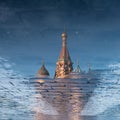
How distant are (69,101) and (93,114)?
3.57 feet

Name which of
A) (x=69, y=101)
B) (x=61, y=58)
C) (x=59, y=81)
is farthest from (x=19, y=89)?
(x=61, y=58)

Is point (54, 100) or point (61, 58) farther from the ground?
point (61, 58)

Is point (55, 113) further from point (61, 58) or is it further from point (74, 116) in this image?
point (61, 58)

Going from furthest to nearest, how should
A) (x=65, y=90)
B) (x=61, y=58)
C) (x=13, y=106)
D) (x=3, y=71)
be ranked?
1. (x=61, y=58)
2. (x=13, y=106)
3. (x=65, y=90)
4. (x=3, y=71)

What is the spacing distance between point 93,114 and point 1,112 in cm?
221

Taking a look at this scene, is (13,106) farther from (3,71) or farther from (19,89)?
(3,71)

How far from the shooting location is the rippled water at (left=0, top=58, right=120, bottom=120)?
5445mm

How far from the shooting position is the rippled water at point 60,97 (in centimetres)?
545

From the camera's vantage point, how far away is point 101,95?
6.18m

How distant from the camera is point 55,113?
7.29 m

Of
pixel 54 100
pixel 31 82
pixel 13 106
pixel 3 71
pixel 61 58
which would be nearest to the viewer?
pixel 3 71

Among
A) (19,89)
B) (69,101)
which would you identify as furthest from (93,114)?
(19,89)

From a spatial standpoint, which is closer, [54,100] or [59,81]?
[59,81]

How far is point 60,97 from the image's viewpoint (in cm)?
631
